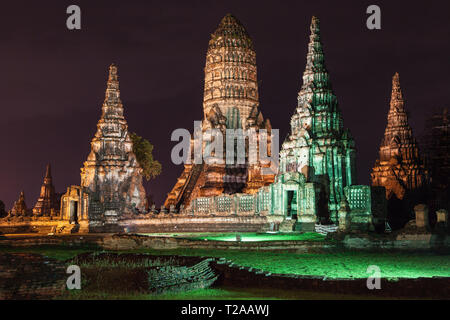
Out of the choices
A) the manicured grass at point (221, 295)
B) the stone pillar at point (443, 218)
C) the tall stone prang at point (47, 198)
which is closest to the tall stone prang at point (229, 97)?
the tall stone prang at point (47, 198)

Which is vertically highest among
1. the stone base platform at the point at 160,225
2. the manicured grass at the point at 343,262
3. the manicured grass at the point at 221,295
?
the stone base platform at the point at 160,225

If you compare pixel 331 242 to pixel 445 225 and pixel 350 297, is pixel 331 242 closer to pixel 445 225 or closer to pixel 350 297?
pixel 445 225

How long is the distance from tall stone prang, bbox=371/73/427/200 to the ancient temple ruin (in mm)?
23772

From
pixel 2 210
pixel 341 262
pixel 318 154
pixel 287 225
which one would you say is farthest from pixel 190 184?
pixel 341 262

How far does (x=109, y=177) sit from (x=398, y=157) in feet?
91.0

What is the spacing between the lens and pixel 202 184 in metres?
56.7

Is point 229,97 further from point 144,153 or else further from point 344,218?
point 344,218

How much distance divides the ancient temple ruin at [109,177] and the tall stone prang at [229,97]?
15.3 ft

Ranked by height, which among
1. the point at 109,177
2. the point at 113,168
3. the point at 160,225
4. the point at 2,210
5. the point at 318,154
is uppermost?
Result: the point at 318,154

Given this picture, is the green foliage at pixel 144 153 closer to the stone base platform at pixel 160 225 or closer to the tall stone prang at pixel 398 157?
the stone base platform at pixel 160 225

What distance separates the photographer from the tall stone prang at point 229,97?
5781 cm

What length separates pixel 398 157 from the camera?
186 feet
